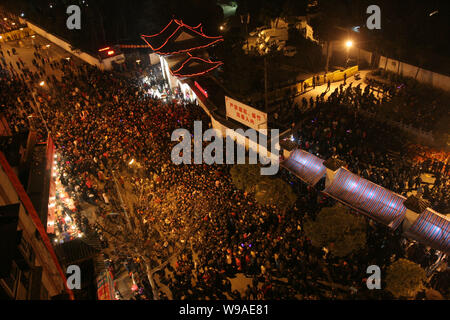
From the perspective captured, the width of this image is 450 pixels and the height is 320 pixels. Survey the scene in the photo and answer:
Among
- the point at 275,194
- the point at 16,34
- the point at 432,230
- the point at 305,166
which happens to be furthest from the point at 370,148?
the point at 16,34

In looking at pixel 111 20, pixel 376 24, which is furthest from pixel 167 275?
pixel 111 20

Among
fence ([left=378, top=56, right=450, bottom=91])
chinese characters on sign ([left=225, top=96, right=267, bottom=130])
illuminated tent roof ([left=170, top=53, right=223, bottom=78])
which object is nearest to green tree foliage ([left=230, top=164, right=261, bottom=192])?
chinese characters on sign ([left=225, top=96, right=267, bottom=130])

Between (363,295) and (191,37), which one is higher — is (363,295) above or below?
below

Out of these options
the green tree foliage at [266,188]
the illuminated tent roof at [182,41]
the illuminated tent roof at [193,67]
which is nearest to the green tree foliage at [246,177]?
the green tree foliage at [266,188]

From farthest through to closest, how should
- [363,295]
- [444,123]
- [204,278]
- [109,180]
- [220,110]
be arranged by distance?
1. [220,110]
2. [109,180]
3. [444,123]
4. [204,278]
5. [363,295]

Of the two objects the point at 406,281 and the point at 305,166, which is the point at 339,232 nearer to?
the point at 406,281

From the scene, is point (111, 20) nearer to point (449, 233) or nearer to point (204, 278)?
point (204, 278)

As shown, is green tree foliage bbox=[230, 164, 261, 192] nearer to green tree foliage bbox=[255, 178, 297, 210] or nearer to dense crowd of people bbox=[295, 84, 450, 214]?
green tree foliage bbox=[255, 178, 297, 210]
